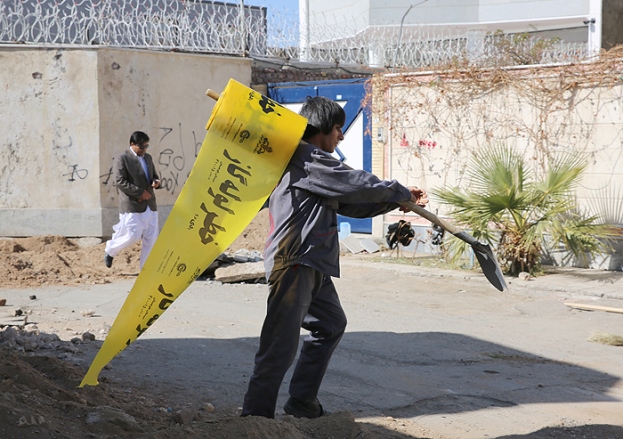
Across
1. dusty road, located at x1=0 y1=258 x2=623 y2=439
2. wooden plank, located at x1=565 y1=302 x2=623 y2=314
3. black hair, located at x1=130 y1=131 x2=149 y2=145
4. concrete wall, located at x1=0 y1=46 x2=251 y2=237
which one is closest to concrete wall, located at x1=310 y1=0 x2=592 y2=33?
concrete wall, located at x1=0 y1=46 x2=251 y2=237

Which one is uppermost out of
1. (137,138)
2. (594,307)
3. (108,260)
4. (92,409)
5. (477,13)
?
(477,13)

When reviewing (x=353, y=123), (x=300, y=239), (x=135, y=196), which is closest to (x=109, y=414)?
(x=300, y=239)

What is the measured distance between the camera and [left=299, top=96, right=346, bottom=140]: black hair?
14.2 ft

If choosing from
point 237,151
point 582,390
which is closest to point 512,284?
point 582,390

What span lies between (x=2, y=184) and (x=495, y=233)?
7.77 m

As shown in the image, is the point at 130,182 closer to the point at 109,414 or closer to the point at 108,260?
the point at 108,260

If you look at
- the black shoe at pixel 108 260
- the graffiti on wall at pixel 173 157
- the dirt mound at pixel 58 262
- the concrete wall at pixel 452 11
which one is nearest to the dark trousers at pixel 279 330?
the dirt mound at pixel 58 262

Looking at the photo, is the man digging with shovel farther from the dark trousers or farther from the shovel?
the shovel

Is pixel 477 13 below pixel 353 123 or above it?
above

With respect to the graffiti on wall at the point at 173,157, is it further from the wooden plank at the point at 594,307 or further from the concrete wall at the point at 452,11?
the concrete wall at the point at 452,11

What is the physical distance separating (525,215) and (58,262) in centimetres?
634

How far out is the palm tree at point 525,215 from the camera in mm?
10188

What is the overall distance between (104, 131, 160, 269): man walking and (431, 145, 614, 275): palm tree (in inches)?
151

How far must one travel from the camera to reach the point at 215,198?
404 cm
